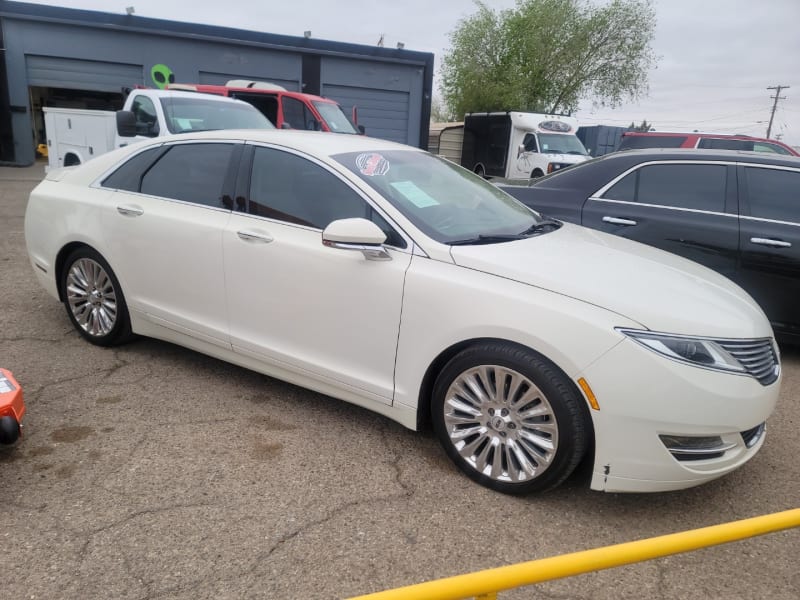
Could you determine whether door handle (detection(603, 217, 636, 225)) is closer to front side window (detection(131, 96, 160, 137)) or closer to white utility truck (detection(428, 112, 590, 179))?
front side window (detection(131, 96, 160, 137))

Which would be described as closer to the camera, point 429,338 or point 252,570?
point 252,570

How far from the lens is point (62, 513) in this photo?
2.58 meters

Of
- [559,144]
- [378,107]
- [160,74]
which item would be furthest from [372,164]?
[378,107]

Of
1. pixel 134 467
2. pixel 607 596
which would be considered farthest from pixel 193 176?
pixel 607 596

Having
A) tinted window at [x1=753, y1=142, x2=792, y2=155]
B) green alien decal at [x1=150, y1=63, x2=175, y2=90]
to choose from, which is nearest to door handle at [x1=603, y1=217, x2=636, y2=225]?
tinted window at [x1=753, y1=142, x2=792, y2=155]

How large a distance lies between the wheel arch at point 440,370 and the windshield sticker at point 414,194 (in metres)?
0.80

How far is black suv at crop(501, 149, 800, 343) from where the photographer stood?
453 cm

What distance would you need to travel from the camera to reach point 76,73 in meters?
20.2

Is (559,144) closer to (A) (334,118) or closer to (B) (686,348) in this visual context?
(A) (334,118)

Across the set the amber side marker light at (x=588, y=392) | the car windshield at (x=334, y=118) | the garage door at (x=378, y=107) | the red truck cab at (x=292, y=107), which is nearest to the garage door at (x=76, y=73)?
the garage door at (x=378, y=107)

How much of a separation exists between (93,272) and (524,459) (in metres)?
3.07

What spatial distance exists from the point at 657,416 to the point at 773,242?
2763 millimetres

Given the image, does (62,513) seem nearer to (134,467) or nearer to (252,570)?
(134,467)

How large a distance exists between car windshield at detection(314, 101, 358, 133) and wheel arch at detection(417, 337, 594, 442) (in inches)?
408
